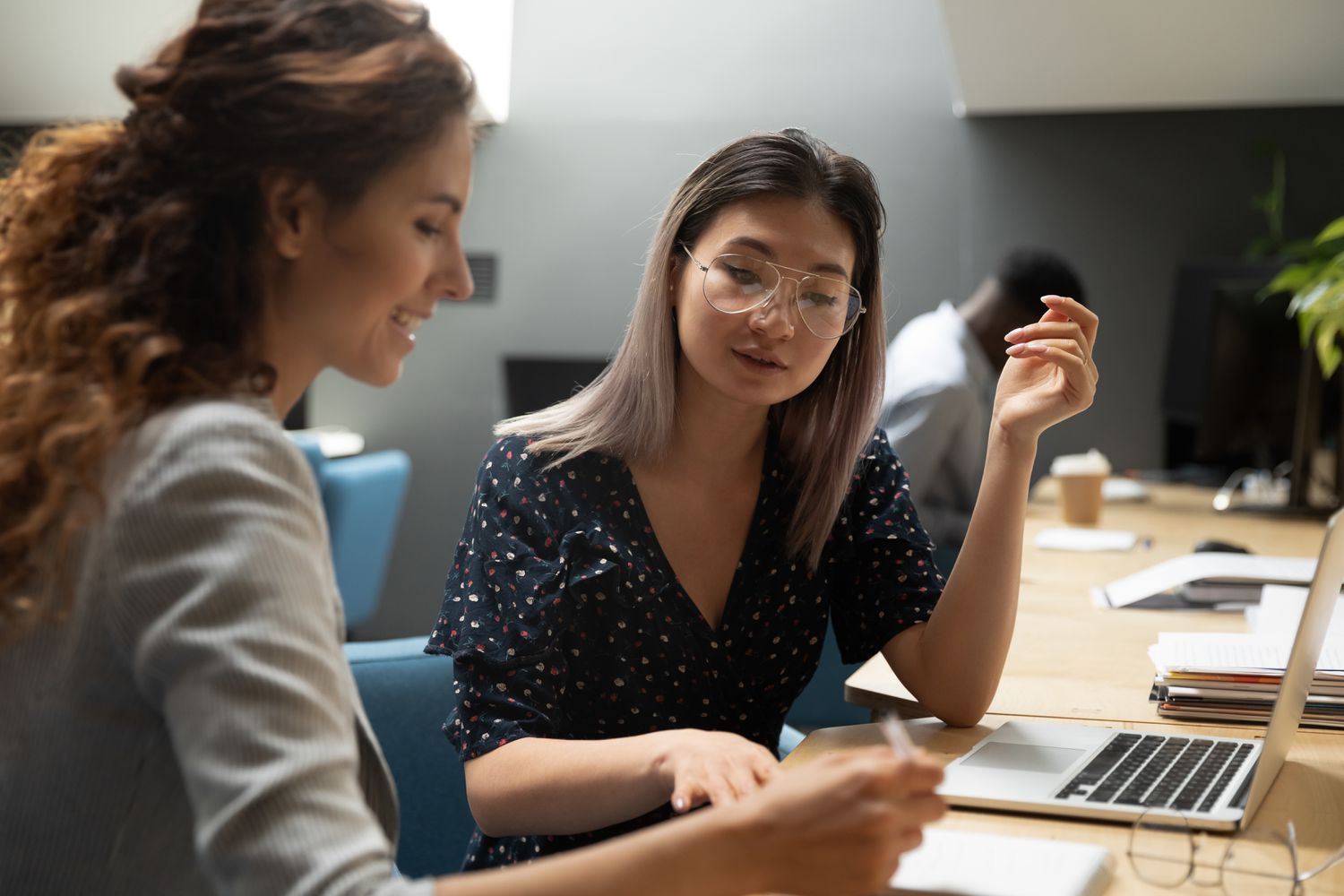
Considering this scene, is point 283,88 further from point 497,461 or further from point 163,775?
point 497,461

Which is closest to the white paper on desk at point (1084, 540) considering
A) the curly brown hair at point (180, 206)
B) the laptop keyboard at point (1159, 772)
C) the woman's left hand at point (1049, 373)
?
the woman's left hand at point (1049, 373)

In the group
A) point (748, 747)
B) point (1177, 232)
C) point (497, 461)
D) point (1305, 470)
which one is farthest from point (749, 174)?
point (1177, 232)

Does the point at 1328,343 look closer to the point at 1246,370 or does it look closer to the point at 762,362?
the point at 1246,370

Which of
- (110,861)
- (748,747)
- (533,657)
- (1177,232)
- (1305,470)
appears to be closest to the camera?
(110,861)

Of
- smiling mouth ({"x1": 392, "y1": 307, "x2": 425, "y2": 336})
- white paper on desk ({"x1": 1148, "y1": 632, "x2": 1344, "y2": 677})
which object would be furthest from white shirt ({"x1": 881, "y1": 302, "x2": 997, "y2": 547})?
smiling mouth ({"x1": 392, "y1": 307, "x2": 425, "y2": 336})

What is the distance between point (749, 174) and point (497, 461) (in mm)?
440

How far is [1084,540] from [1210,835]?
195 cm

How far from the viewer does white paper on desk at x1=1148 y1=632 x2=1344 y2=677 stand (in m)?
1.40

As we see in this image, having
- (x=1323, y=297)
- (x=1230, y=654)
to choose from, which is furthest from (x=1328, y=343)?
(x=1230, y=654)

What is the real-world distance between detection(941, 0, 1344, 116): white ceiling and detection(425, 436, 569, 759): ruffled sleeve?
3.06 m

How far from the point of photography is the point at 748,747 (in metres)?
1.03

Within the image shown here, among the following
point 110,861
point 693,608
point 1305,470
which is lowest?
point 1305,470

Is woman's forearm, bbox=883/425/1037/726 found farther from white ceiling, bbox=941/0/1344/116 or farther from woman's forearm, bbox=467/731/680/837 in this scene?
white ceiling, bbox=941/0/1344/116

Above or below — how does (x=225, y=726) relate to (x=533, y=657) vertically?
above
